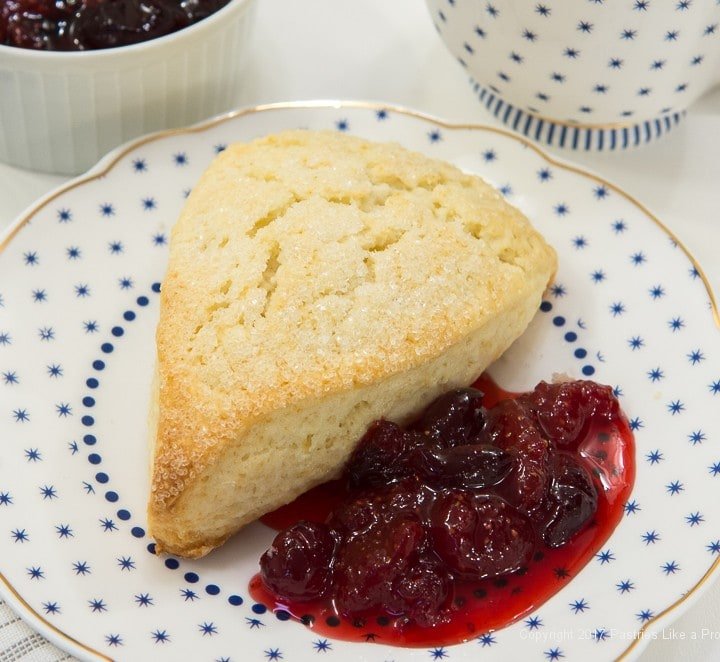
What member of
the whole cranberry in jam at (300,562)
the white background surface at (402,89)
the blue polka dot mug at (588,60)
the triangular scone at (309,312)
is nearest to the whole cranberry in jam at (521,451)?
the triangular scone at (309,312)

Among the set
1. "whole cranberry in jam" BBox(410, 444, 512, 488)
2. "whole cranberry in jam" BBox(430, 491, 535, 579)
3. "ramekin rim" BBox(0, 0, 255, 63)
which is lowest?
"whole cranberry in jam" BBox(430, 491, 535, 579)

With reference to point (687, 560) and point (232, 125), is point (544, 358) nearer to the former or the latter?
point (687, 560)

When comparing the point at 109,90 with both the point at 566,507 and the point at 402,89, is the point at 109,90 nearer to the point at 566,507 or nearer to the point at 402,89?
the point at 402,89

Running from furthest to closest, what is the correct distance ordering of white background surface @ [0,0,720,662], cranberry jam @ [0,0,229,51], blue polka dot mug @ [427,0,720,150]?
white background surface @ [0,0,720,662] → cranberry jam @ [0,0,229,51] → blue polka dot mug @ [427,0,720,150]

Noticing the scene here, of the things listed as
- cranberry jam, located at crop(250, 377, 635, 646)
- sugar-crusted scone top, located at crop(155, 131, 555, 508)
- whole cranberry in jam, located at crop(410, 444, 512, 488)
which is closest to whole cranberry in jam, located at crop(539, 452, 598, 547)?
cranberry jam, located at crop(250, 377, 635, 646)

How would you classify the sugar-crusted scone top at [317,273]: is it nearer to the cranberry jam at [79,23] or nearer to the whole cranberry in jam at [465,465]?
the whole cranberry in jam at [465,465]

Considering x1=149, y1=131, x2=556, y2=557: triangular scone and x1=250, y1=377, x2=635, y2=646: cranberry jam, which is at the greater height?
x1=149, y1=131, x2=556, y2=557: triangular scone

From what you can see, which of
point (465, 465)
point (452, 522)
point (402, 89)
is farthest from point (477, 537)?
point (402, 89)

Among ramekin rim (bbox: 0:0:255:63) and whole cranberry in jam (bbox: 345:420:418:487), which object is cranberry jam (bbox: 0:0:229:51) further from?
whole cranberry in jam (bbox: 345:420:418:487)
